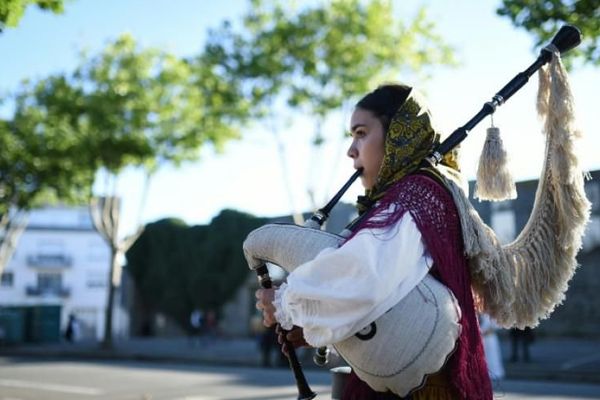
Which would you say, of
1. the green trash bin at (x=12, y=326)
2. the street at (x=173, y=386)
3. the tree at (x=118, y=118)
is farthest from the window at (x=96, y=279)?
the street at (x=173, y=386)

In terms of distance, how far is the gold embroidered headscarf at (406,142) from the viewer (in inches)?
78.2

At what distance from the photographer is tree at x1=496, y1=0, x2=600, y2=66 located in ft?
22.3

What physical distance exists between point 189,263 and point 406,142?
36.9m

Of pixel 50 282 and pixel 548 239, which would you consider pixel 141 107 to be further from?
pixel 50 282

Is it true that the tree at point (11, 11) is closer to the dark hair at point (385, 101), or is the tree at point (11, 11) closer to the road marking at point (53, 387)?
the dark hair at point (385, 101)

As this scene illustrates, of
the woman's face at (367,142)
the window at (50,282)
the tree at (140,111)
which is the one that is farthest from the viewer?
the window at (50,282)

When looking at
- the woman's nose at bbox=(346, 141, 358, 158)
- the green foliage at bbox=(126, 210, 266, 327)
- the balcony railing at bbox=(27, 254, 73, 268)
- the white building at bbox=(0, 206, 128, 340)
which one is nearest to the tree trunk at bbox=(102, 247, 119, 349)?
the green foliage at bbox=(126, 210, 266, 327)

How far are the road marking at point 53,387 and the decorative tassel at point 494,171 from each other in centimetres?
→ 1062

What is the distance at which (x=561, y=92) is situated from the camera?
7.13ft

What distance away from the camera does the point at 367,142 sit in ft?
6.80

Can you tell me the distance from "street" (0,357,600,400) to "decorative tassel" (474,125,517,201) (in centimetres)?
749

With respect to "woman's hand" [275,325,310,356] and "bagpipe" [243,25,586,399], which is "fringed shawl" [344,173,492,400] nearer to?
"bagpipe" [243,25,586,399]

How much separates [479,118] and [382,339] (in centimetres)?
82

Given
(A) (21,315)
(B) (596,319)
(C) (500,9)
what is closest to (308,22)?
(C) (500,9)
